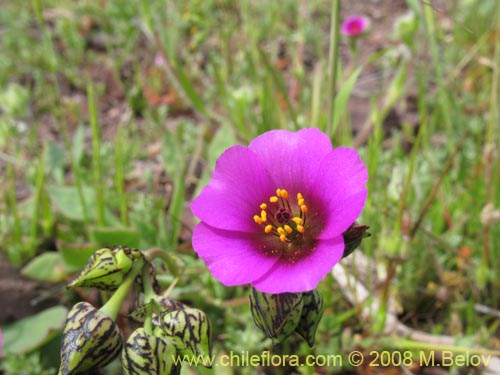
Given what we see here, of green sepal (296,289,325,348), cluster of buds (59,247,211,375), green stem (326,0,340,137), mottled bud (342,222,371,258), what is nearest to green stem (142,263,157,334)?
cluster of buds (59,247,211,375)

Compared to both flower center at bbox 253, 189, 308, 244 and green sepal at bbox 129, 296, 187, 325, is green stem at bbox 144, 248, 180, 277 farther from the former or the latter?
flower center at bbox 253, 189, 308, 244

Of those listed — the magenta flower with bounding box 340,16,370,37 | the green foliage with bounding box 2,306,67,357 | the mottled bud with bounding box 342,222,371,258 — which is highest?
the magenta flower with bounding box 340,16,370,37

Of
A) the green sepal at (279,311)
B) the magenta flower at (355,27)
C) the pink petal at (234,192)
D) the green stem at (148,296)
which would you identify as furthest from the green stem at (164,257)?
the magenta flower at (355,27)

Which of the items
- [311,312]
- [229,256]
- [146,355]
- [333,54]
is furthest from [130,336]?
[333,54]

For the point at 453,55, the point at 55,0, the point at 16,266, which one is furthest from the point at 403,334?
the point at 55,0

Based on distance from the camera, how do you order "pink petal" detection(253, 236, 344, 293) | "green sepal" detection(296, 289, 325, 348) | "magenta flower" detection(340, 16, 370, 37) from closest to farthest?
"pink petal" detection(253, 236, 344, 293) → "green sepal" detection(296, 289, 325, 348) → "magenta flower" detection(340, 16, 370, 37)

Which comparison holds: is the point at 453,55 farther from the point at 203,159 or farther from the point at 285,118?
the point at 203,159

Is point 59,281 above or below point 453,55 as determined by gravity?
below
